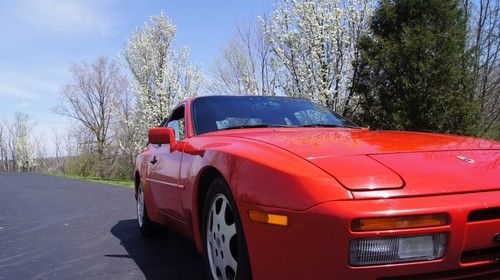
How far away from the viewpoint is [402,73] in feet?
49.2

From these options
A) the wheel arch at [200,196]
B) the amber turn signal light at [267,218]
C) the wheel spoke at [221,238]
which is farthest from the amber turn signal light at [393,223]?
the wheel arch at [200,196]

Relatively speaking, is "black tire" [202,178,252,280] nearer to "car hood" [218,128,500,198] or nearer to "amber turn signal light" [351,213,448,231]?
"car hood" [218,128,500,198]

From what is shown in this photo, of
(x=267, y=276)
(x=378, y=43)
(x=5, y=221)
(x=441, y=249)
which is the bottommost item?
(x=5, y=221)

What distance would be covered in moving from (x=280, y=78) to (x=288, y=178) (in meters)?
19.0

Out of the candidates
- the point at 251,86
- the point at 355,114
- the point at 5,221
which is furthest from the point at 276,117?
the point at 251,86

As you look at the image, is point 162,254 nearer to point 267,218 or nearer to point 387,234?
point 267,218

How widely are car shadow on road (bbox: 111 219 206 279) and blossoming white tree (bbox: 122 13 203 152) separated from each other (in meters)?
25.2

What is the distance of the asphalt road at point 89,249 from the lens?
4.22m

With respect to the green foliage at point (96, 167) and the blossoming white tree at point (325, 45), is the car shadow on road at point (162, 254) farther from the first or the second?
the green foliage at point (96, 167)

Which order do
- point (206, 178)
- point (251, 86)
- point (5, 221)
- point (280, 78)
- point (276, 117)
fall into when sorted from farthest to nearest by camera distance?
point (251, 86), point (280, 78), point (5, 221), point (276, 117), point (206, 178)

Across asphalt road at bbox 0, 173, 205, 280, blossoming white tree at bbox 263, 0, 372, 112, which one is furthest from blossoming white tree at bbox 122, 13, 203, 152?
asphalt road at bbox 0, 173, 205, 280

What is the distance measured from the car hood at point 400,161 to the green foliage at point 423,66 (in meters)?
12.2

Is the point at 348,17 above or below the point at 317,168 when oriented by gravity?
above

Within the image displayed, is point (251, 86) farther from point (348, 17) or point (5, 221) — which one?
point (5, 221)
